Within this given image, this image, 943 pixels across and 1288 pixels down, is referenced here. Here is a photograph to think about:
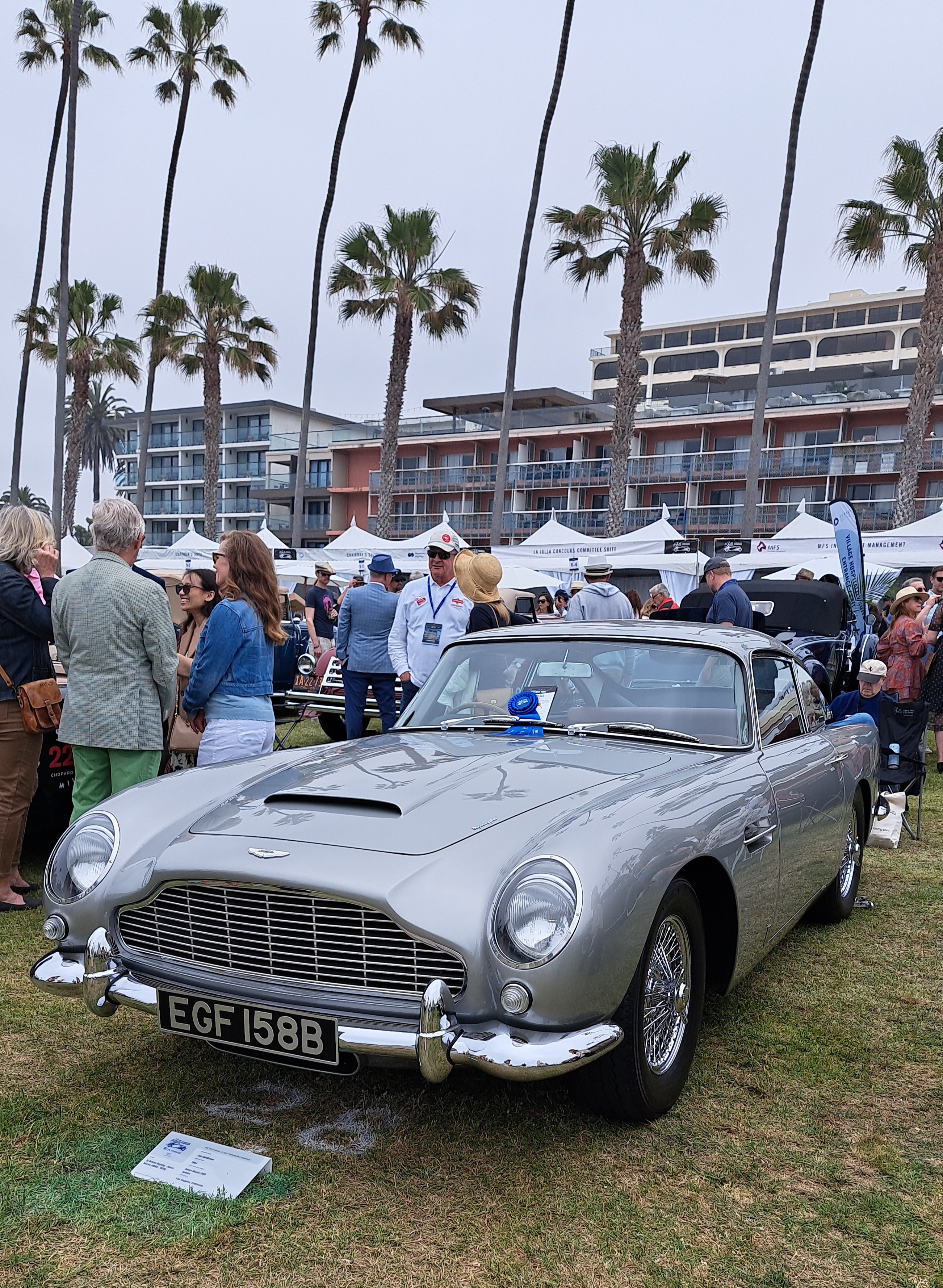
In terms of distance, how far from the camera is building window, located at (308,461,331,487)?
5853cm

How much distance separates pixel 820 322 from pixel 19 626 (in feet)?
244

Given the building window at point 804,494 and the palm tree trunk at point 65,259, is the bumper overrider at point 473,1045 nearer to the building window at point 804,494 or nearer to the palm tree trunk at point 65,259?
the palm tree trunk at point 65,259

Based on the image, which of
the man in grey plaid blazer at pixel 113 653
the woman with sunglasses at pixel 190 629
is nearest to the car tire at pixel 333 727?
the woman with sunglasses at pixel 190 629

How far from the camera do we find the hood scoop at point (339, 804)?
3.04m

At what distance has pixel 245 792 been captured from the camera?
339cm

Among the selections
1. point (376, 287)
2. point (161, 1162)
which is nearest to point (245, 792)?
point (161, 1162)

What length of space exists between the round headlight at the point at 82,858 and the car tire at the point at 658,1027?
61.8 inches

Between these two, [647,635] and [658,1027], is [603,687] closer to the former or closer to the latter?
[647,635]

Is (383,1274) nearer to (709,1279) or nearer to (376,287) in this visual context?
(709,1279)

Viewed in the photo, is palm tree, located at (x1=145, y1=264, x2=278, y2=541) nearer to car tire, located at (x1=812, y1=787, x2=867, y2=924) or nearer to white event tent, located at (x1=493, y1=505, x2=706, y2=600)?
white event tent, located at (x1=493, y1=505, x2=706, y2=600)

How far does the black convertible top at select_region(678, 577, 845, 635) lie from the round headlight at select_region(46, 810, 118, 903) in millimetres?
8180

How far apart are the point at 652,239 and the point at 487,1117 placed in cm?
2560

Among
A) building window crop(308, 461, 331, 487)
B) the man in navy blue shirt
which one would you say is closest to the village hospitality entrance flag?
the man in navy blue shirt

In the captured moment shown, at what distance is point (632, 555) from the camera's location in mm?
16953
